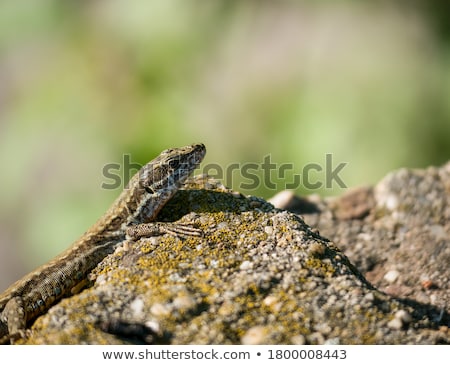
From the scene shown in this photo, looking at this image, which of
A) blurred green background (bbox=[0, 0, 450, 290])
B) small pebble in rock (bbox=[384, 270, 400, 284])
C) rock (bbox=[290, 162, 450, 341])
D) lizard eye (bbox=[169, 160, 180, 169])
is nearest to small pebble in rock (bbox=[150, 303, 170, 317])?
lizard eye (bbox=[169, 160, 180, 169])

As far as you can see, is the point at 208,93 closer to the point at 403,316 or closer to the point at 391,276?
the point at 391,276

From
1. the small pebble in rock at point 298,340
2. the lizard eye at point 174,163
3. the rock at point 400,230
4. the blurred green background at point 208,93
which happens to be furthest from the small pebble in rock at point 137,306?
the blurred green background at point 208,93

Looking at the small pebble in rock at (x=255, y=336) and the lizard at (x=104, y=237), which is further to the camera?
the lizard at (x=104, y=237)

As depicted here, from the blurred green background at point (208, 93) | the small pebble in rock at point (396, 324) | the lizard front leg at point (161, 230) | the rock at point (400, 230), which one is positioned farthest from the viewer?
the blurred green background at point (208, 93)

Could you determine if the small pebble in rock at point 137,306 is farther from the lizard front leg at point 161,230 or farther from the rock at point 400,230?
the rock at point 400,230

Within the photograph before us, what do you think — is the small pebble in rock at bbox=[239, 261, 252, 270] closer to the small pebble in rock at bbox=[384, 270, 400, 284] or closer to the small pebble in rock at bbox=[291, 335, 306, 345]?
the small pebble in rock at bbox=[291, 335, 306, 345]
